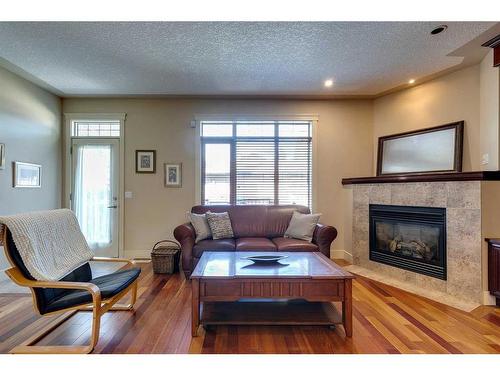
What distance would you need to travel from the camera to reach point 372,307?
109 inches

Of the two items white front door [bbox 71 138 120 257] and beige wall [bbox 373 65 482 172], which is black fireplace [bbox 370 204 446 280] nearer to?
beige wall [bbox 373 65 482 172]

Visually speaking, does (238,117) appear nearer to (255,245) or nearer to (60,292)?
(255,245)

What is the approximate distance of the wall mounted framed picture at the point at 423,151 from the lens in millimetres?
3602

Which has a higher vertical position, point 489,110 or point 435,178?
point 489,110

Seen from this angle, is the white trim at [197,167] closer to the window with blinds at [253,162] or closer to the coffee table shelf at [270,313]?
the window with blinds at [253,162]

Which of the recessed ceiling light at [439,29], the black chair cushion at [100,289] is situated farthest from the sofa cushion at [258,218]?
the recessed ceiling light at [439,29]

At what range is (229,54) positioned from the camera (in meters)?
3.14

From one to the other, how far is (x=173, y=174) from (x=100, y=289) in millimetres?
2763

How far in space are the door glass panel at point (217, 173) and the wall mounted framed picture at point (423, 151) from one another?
255cm

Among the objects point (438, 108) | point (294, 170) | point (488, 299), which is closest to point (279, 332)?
point (488, 299)
